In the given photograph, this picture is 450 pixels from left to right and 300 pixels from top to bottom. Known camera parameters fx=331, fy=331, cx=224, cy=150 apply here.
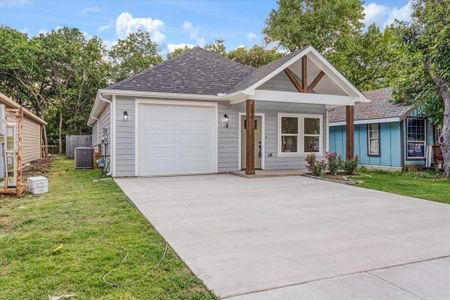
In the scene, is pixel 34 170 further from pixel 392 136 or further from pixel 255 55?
pixel 255 55

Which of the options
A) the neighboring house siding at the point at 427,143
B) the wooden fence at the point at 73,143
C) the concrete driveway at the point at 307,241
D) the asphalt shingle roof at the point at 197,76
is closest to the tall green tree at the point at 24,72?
the wooden fence at the point at 73,143

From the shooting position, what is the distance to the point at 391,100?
13.7m

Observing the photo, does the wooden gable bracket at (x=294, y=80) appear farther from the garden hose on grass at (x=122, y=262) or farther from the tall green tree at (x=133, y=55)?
the tall green tree at (x=133, y=55)

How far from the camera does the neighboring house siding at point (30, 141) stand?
1427 centimetres

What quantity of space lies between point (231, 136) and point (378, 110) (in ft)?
22.2

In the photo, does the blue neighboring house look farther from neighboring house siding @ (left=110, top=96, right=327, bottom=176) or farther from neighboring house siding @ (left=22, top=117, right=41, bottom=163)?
neighboring house siding @ (left=22, top=117, right=41, bottom=163)

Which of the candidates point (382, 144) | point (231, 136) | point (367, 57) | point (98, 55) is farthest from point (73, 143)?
point (367, 57)

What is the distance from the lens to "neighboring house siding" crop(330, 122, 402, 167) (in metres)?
12.9

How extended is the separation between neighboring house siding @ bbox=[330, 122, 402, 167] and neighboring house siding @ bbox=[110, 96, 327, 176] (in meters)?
2.65

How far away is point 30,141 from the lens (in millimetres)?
16031

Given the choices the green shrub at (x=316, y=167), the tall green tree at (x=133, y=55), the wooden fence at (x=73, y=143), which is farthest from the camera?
the tall green tree at (x=133, y=55)

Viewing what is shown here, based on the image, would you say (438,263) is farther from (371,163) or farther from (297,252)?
(371,163)

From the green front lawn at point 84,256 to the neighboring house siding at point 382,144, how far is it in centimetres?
1108

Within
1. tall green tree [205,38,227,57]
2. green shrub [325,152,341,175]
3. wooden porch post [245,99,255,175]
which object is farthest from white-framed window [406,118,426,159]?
tall green tree [205,38,227,57]
